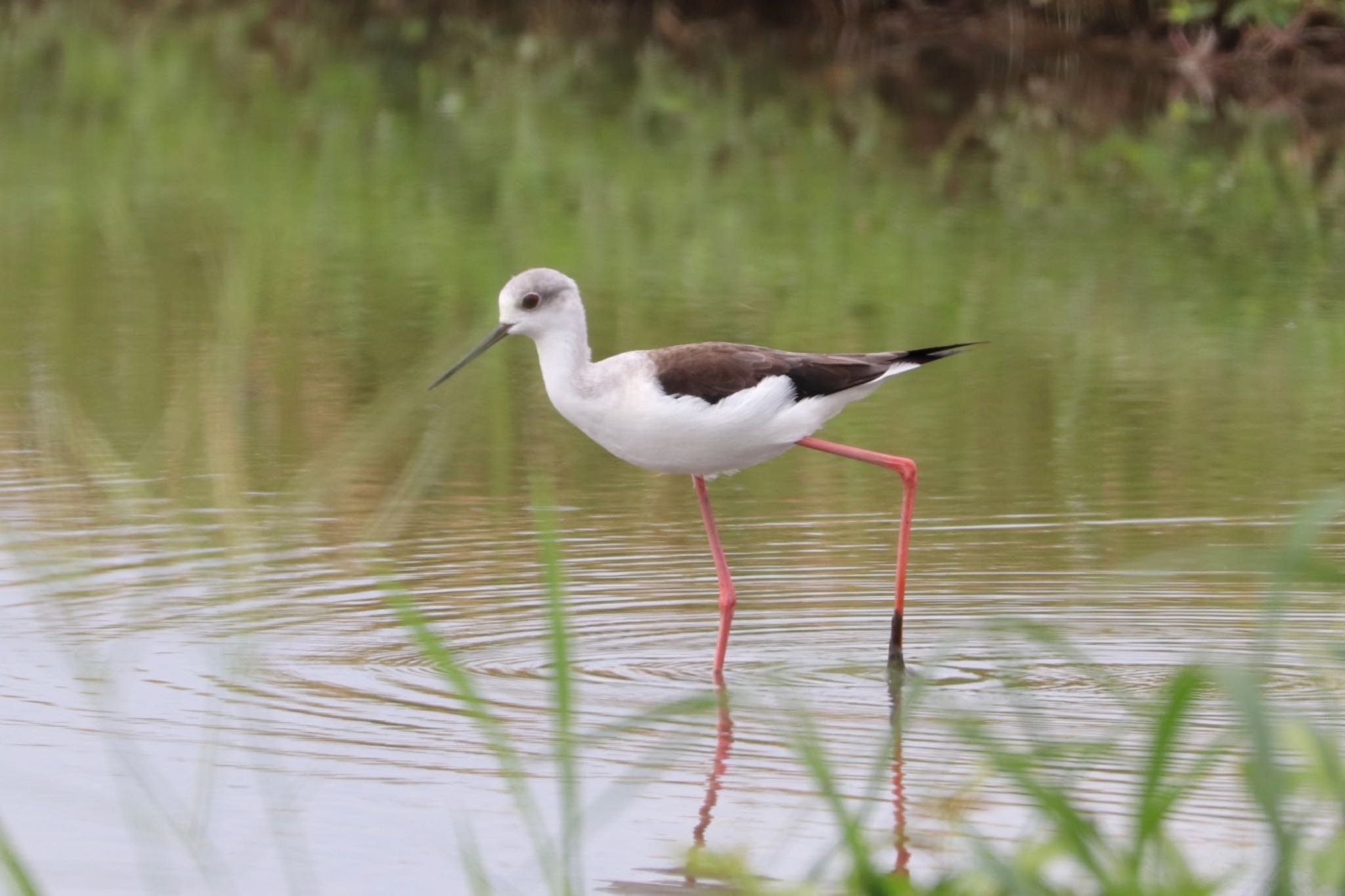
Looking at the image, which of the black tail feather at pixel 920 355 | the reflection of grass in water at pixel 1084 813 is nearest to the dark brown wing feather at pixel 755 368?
the black tail feather at pixel 920 355

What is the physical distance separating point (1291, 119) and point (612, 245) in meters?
8.57

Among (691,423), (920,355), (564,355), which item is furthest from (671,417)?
(920,355)

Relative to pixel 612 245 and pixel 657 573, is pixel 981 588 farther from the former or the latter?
pixel 612 245

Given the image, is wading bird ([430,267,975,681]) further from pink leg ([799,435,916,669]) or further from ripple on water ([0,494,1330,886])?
ripple on water ([0,494,1330,886])

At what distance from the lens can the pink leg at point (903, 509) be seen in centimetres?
659

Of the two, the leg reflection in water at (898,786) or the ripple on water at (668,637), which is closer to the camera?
the leg reflection in water at (898,786)

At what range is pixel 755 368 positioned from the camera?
6621 millimetres

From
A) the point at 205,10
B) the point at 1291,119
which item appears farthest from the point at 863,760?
the point at 205,10

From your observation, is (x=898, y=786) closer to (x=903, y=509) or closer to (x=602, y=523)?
(x=903, y=509)

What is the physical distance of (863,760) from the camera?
224 inches

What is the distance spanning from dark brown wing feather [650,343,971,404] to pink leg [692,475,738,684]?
421 millimetres

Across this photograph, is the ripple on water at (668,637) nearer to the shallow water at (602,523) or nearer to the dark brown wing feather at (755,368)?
the shallow water at (602,523)

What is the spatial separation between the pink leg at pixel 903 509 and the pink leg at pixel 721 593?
338 mm

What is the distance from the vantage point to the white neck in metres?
6.45
